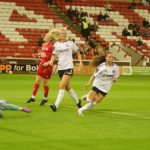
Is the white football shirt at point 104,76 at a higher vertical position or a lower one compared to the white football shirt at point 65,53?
lower

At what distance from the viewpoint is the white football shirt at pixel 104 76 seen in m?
13.4

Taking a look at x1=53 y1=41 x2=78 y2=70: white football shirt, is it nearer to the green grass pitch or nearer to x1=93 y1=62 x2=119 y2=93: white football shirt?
x1=93 y1=62 x2=119 y2=93: white football shirt

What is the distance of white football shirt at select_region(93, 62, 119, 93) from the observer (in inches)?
529

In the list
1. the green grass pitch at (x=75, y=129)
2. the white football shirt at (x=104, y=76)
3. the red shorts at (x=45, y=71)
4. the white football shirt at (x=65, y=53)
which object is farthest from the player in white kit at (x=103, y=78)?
the red shorts at (x=45, y=71)

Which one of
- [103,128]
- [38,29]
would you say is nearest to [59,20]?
[38,29]

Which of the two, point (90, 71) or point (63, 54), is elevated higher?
point (63, 54)

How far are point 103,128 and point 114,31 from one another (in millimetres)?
37150

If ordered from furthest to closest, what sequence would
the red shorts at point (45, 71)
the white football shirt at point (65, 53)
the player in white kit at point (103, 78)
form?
1. the red shorts at point (45, 71)
2. the white football shirt at point (65, 53)
3. the player in white kit at point (103, 78)

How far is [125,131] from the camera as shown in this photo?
10.0 m

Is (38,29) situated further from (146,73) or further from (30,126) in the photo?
(30,126)

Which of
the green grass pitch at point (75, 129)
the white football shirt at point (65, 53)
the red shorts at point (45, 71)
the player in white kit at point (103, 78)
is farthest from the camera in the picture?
the red shorts at point (45, 71)

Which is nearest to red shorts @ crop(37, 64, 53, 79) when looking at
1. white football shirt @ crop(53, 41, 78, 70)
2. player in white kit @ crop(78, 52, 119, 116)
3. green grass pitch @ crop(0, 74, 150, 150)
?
green grass pitch @ crop(0, 74, 150, 150)

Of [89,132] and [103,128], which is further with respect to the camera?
[103,128]

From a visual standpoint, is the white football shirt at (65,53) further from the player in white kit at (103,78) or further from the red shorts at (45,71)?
the red shorts at (45,71)
